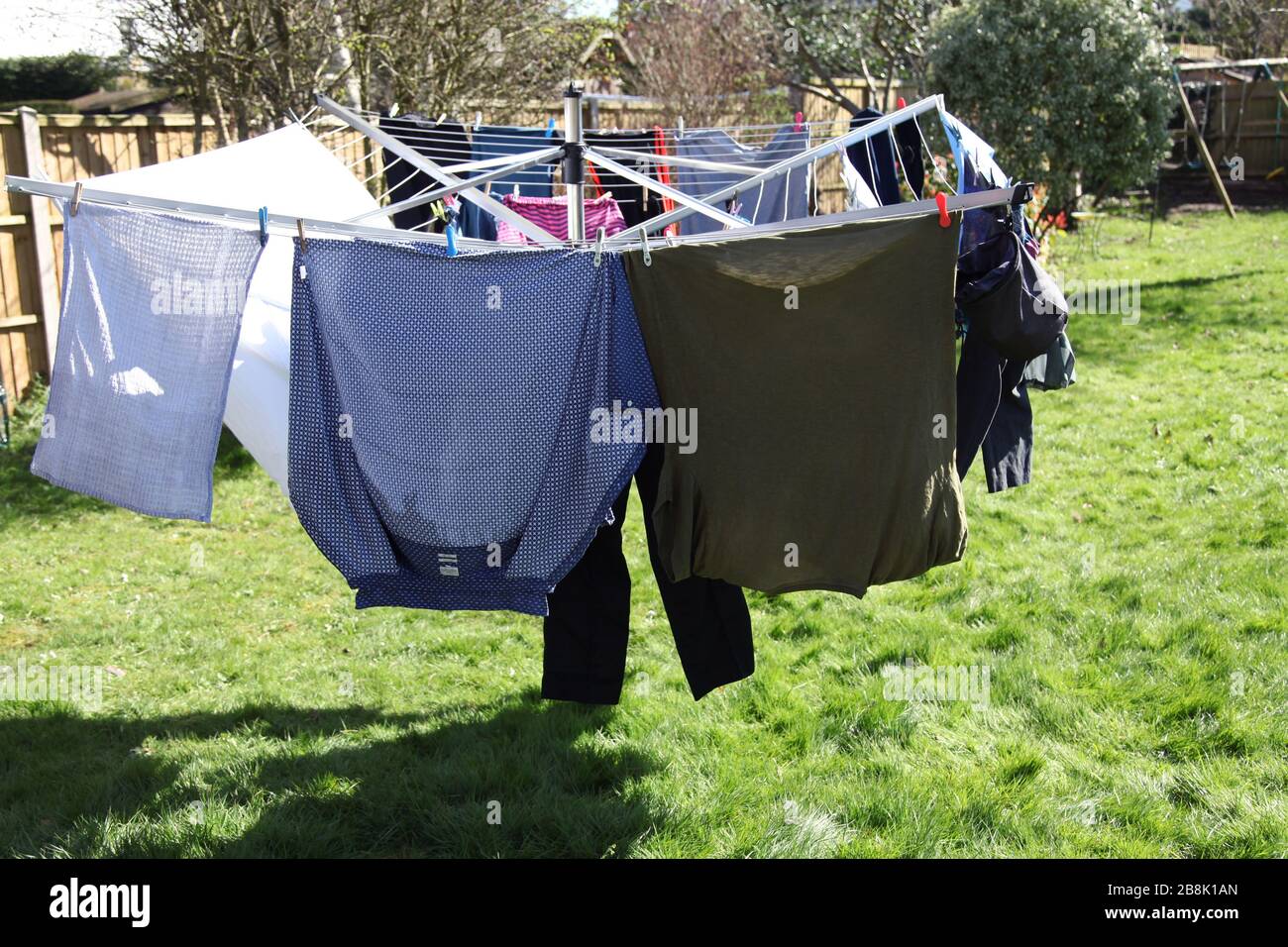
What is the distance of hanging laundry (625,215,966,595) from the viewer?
9.02ft

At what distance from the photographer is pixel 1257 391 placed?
6.92 metres

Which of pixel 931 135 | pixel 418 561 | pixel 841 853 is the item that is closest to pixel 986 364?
pixel 841 853

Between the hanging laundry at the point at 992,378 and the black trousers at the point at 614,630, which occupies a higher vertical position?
the hanging laundry at the point at 992,378

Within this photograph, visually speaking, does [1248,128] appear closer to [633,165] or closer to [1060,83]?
[1060,83]

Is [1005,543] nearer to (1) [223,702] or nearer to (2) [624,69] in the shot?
(1) [223,702]

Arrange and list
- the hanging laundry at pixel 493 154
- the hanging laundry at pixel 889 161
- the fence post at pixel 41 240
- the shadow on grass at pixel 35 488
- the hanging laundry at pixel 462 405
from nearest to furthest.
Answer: the hanging laundry at pixel 462 405
the hanging laundry at pixel 889 161
the hanging laundry at pixel 493 154
the shadow on grass at pixel 35 488
the fence post at pixel 41 240

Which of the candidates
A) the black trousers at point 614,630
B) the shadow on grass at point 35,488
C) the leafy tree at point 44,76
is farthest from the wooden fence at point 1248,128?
the leafy tree at point 44,76

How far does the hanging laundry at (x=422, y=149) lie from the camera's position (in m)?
5.41

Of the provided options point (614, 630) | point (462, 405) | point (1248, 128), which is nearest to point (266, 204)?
point (462, 405)

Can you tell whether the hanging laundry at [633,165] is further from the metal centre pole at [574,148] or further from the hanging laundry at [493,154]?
the metal centre pole at [574,148]

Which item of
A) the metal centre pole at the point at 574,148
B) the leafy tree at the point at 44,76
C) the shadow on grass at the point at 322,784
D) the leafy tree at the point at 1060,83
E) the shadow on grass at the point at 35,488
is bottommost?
the shadow on grass at the point at 322,784

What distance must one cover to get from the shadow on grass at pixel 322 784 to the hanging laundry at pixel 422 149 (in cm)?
242

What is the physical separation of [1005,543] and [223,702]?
11.2 feet

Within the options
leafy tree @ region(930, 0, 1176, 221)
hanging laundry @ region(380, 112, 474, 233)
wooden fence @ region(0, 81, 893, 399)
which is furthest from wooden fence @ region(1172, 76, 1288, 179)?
hanging laundry @ region(380, 112, 474, 233)
